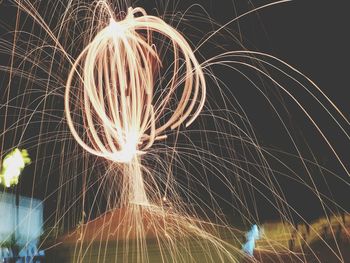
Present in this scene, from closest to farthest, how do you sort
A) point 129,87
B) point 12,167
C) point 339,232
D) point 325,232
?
point 129,87 < point 339,232 < point 325,232 < point 12,167

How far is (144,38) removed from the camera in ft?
29.6

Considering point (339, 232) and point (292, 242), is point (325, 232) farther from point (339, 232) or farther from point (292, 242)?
point (292, 242)

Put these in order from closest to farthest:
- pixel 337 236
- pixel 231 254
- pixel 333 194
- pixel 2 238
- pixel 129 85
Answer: pixel 129 85 → pixel 231 254 → pixel 337 236 → pixel 333 194 → pixel 2 238

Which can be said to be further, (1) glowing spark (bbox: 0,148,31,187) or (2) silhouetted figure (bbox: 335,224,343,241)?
(1) glowing spark (bbox: 0,148,31,187)

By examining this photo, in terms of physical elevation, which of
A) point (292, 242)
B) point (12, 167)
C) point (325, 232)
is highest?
point (12, 167)

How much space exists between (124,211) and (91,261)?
947 millimetres

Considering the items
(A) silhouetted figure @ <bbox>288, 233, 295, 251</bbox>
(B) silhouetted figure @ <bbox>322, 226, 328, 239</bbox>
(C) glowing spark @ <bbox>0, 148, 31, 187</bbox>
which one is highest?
(C) glowing spark @ <bbox>0, 148, 31, 187</bbox>

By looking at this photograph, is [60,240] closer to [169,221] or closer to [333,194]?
[169,221]

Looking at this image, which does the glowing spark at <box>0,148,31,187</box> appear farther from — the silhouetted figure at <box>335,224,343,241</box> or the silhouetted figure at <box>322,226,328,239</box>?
the silhouetted figure at <box>335,224,343,241</box>

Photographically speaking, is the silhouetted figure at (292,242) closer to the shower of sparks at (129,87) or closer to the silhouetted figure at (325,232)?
the silhouetted figure at (325,232)

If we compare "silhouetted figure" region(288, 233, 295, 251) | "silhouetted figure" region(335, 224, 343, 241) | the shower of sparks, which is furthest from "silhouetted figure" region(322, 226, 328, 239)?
the shower of sparks

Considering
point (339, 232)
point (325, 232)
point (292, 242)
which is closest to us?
point (339, 232)

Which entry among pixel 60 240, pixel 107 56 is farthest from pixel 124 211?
pixel 107 56

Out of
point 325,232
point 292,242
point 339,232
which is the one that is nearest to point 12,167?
point 292,242
